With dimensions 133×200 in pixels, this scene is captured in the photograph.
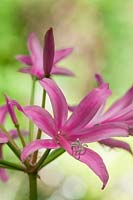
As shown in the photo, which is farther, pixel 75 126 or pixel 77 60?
pixel 77 60

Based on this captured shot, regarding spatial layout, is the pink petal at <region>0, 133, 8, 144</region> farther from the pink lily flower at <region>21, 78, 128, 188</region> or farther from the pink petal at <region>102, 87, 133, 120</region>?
Answer: the pink petal at <region>102, 87, 133, 120</region>

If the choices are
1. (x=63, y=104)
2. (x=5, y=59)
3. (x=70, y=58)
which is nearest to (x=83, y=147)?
(x=63, y=104)

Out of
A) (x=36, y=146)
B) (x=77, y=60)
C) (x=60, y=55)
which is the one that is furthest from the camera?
(x=77, y=60)

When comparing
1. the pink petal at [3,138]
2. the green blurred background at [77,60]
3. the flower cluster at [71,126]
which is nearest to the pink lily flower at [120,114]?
the flower cluster at [71,126]

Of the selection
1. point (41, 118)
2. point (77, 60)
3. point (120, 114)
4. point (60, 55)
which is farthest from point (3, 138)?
point (77, 60)

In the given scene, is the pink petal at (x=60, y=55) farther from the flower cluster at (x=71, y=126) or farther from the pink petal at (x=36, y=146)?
the pink petal at (x=36, y=146)

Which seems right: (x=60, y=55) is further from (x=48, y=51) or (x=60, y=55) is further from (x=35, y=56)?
(x=48, y=51)
